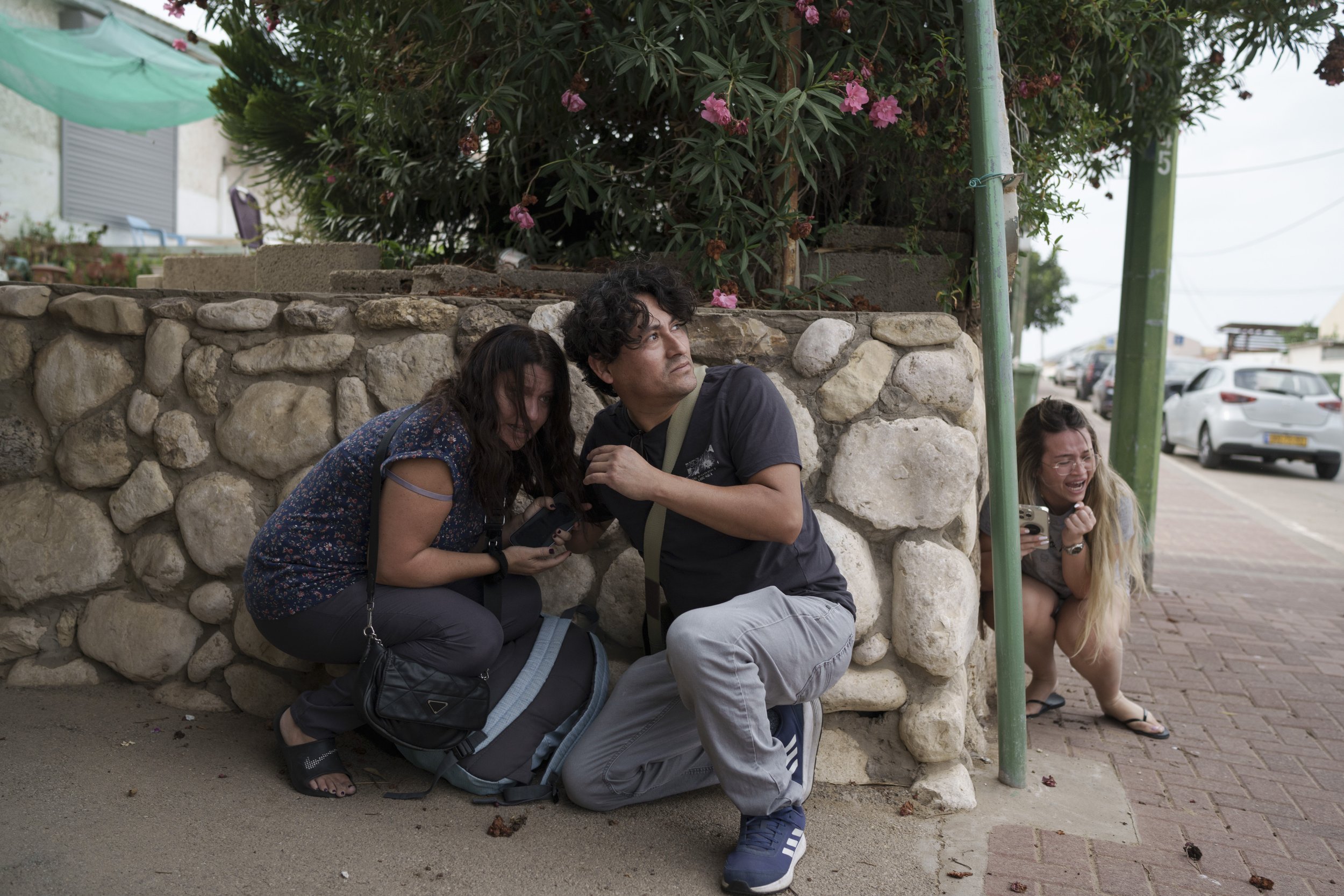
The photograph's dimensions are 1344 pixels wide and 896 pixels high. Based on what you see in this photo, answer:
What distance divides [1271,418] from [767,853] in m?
12.1

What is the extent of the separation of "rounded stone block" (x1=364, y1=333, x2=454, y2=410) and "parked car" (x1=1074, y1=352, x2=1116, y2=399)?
81.2ft

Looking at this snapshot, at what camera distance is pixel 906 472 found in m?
2.75

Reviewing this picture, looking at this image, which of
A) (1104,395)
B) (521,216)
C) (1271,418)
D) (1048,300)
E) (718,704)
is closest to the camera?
(718,704)

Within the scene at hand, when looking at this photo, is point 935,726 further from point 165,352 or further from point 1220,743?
point 165,352

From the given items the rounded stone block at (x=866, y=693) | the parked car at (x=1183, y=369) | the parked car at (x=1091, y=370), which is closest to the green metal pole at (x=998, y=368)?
the rounded stone block at (x=866, y=693)

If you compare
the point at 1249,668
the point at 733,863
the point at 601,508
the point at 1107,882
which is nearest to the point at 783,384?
the point at 601,508

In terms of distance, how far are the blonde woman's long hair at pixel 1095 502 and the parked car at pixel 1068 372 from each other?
31422 mm

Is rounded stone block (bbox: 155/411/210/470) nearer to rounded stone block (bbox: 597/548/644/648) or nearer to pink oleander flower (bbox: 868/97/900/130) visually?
rounded stone block (bbox: 597/548/644/648)

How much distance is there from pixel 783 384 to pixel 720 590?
2.28ft

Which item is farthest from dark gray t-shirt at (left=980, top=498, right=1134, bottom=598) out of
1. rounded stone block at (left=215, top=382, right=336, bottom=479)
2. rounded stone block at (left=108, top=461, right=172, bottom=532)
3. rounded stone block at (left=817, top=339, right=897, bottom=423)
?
rounded stone block at (left=108, top=461, right=172, bottom=532)

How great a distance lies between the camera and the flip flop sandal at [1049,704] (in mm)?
3418

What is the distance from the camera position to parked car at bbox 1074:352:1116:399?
25531 mm

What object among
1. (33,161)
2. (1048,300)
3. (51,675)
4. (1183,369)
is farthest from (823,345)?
(1048,300)

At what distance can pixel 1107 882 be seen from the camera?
228cm
